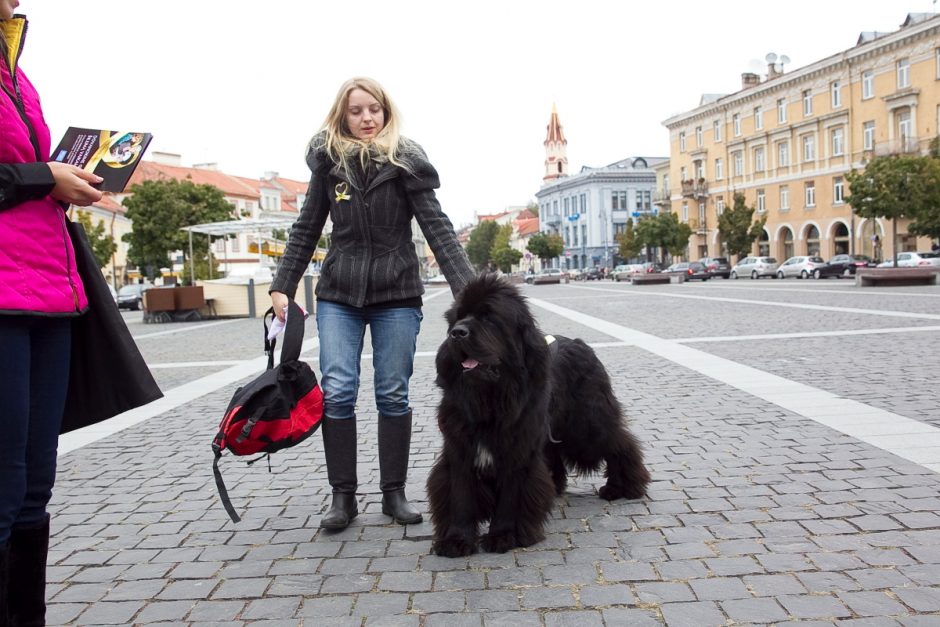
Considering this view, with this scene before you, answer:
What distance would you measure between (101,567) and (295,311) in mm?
1349

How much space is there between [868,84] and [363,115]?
49.7 meters

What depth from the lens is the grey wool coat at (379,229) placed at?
3.64 m

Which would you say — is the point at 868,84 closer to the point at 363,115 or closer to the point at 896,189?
the point at 896,189

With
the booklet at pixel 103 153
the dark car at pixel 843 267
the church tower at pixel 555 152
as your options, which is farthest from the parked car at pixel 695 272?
the church tower at pixel 555 152

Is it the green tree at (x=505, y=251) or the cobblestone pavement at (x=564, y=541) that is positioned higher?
the green tree at (x=505, y=251)

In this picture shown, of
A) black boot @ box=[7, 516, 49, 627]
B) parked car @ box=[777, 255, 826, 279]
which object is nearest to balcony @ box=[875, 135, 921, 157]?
parked car @ box=[777, 255, 826, 279]

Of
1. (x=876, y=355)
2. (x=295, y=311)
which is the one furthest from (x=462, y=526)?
(x=876, y=355)

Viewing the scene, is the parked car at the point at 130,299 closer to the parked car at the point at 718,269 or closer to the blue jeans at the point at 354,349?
the parked car at the point at 718,269

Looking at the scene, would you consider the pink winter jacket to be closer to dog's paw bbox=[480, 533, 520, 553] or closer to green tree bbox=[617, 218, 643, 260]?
dog's paw bbox=[480, 533, 520, 553]

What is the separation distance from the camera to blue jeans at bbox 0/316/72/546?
215 cm

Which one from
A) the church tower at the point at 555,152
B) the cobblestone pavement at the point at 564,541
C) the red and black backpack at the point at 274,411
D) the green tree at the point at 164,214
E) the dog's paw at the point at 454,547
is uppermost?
the church tower at the point at 555,152

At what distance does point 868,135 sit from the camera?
151 feet

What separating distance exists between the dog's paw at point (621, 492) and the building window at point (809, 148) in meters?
52.2

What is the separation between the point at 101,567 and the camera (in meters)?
3.26
